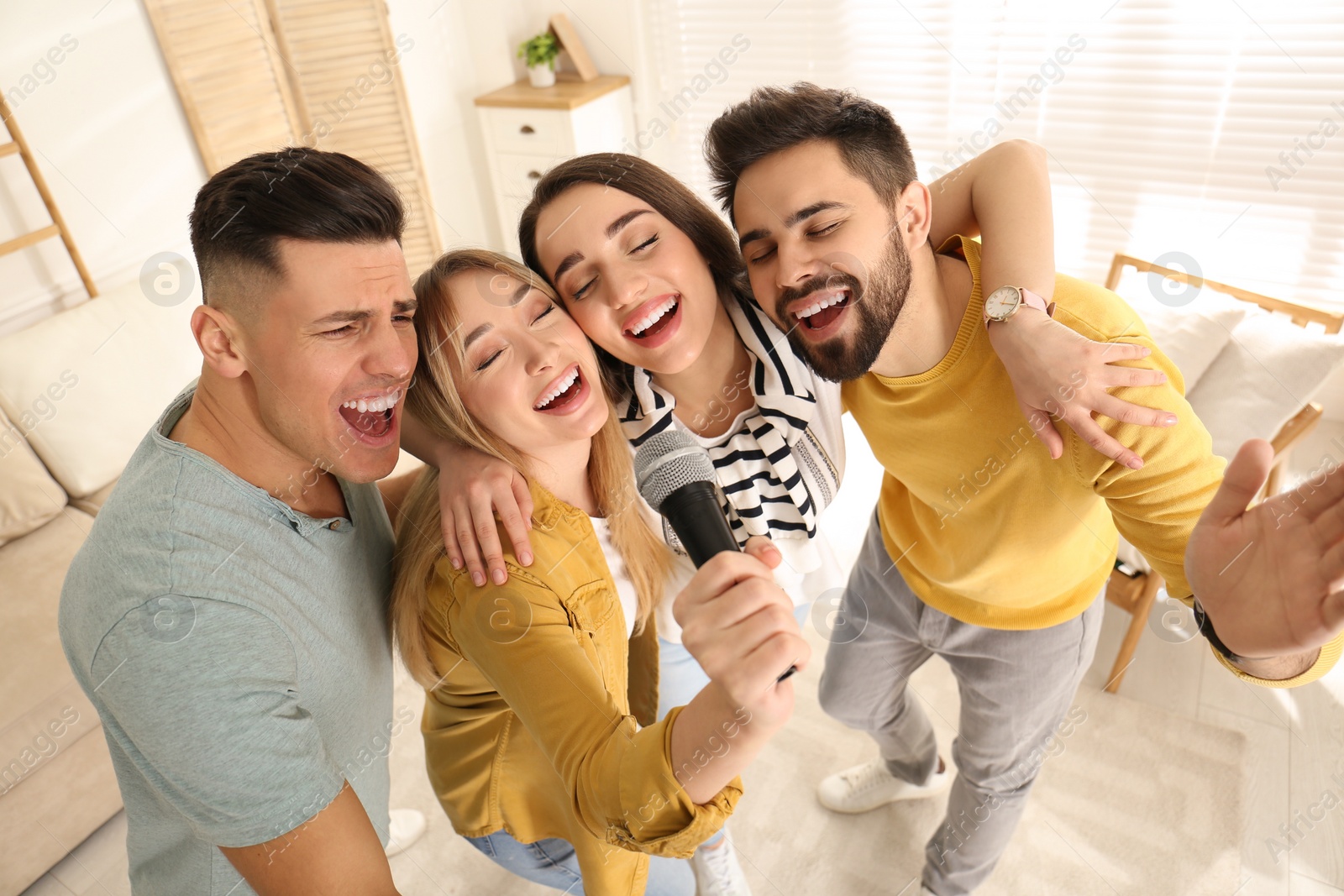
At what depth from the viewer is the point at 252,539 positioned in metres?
1.08

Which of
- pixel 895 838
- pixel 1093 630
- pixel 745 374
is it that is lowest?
pixel 895 838

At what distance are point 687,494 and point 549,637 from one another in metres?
0.29

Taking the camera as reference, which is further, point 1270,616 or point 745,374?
point 745,374

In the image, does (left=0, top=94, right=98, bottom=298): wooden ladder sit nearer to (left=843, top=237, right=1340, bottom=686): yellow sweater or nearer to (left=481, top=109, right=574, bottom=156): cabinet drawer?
(left=481, top=109, right=574, bottom=156): cabinet drawer

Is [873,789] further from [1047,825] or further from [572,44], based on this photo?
[572,44]

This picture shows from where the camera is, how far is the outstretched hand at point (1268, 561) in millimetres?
864

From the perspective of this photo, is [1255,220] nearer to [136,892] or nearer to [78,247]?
[136,892]

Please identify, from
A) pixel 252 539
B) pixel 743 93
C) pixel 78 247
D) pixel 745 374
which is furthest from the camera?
pixel 743 93

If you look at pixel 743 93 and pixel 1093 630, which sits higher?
pixel 743 93

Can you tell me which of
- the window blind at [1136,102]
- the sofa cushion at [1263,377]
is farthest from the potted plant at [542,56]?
the sofa cushion at [1263,377]

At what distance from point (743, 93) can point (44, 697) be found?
360 centimetres

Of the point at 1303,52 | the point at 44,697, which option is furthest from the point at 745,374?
the point at 1303,52

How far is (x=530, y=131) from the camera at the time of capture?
13.3 ft

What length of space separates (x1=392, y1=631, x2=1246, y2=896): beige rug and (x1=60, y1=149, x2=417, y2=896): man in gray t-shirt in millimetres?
1055
